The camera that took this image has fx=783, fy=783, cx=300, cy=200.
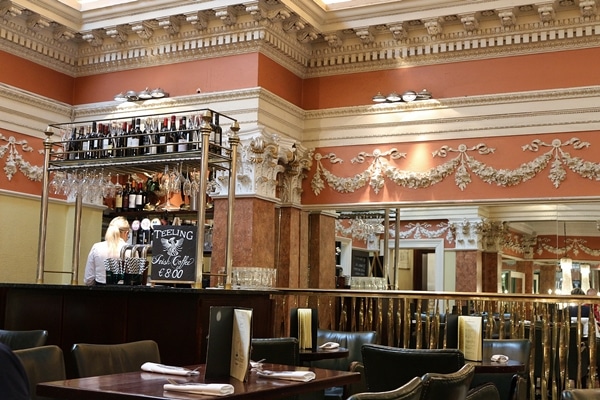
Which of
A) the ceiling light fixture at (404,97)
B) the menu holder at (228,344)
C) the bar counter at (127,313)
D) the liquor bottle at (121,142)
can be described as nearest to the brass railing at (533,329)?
the bar counter at (127,313)

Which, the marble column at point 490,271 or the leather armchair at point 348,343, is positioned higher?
the marble column at point 490,271

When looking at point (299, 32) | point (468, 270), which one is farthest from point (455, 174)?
point (468, 270)

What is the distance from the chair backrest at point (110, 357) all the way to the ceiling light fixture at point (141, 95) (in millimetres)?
5278

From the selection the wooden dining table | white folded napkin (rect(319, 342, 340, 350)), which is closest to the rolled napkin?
the wooden dining table

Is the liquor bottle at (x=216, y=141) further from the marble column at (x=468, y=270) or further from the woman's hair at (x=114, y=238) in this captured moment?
the marble column at (x=468, y=270)

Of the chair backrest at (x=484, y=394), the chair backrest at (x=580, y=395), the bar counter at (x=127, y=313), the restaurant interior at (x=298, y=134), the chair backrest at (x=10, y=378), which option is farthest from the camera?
the restaurant interior at (x=298, y=134)

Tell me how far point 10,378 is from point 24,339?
2.46 m

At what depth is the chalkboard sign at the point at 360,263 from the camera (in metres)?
11.9

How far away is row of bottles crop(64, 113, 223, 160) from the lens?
249 inches

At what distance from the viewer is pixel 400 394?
2.24 metres

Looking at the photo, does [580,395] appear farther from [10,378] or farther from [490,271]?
[490,271]

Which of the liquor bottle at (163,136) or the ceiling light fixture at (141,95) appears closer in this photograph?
the liquor bottle at (163,136)

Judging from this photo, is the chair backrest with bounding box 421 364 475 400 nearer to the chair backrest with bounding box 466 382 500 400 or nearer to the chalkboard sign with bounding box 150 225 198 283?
the chair backrest with bounding box 466 382 500 400

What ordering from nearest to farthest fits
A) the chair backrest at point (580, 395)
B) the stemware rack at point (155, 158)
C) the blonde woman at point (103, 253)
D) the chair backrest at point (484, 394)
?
the chair backrest at point (580, 395) < the chair backrest at point (484, 394) < the stemware rack at point (155, 158) < the blonde woman at point (103, 253)
